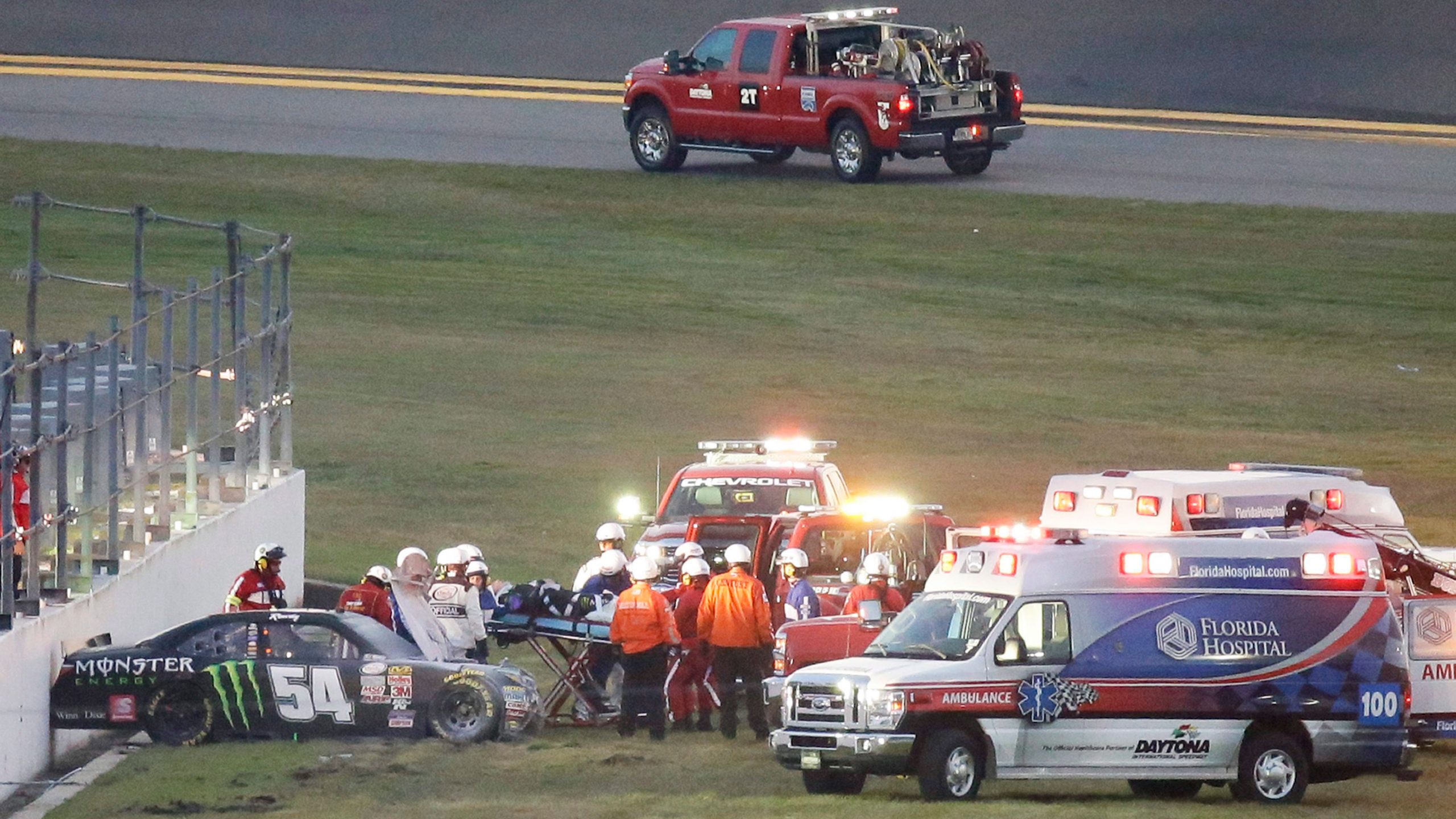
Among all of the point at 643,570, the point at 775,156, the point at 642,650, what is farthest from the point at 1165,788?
the point at 775,156

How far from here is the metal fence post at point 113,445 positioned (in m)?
19.8

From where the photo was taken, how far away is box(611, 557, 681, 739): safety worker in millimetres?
18781

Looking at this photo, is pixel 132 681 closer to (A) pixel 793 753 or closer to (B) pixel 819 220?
(A) pixel 793 753

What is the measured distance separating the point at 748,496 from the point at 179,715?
24.7 ft

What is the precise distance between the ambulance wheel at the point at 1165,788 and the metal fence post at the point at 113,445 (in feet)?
26.6

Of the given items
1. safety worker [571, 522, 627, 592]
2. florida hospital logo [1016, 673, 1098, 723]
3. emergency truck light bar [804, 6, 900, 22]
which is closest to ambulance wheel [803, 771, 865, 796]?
florida hospital logo [1016, 673, 1098, 723]

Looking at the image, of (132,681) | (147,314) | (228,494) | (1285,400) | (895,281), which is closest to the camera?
(132,681)

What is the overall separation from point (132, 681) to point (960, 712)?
19.6ft

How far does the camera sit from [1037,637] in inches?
628

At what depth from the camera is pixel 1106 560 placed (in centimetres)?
1612

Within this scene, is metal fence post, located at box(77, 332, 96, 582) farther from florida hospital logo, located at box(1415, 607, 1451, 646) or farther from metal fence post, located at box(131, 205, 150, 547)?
florida hospital logo, located at box(1415, 607, 1451, 646)

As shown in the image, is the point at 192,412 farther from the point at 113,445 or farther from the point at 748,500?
the point at 748,500

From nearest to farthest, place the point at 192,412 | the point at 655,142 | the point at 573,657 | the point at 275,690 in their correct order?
1. the point at 275,690
2. the point at 573,657
3. the point at 192,412
4. the point at 655,142

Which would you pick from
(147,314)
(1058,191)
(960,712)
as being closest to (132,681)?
(147,314)
